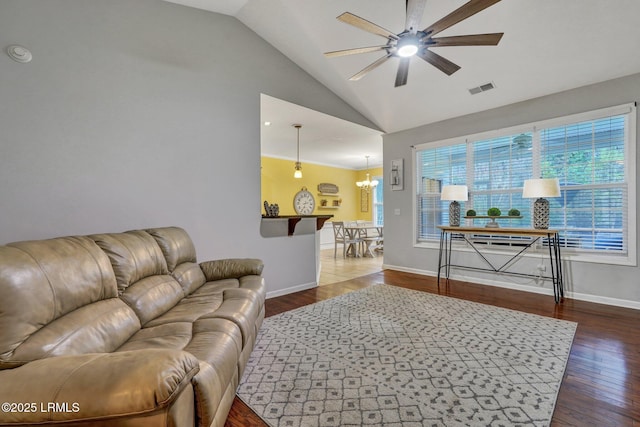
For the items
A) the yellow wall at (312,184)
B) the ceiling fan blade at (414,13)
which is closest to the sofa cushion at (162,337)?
the ceiling fan blade at (414,13)

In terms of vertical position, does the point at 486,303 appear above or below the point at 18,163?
below

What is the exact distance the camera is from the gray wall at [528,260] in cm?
325

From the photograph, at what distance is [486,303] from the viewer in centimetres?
338

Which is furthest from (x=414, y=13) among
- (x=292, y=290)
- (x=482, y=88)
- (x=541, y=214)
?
(x=292, y=290)

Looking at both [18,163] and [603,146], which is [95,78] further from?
[603,146]

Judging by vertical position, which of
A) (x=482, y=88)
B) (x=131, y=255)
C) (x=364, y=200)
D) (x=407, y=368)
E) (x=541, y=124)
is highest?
(x=482, y=88)

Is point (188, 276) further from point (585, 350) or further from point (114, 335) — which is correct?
point (585, 350)

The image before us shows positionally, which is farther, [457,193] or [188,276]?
[457,193]

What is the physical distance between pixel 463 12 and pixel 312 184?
6.55 metres

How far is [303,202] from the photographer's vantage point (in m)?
8.22

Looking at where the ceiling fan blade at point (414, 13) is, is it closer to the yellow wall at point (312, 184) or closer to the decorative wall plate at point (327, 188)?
the yellow wall at point (312, 184)

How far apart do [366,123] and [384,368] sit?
4.11 metres

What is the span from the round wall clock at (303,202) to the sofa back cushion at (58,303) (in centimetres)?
642

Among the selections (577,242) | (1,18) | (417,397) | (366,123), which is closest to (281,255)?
(417,397)
